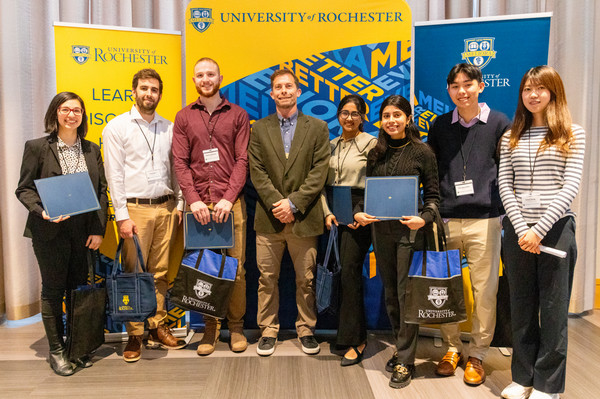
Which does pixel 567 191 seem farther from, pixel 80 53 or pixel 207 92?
pixel 80 53

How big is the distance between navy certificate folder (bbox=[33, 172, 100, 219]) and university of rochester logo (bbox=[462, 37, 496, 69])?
2.85 meters

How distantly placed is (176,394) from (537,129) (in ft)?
8.38

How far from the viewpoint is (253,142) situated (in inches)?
124

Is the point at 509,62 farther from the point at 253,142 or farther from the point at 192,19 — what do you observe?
the point at 192,19

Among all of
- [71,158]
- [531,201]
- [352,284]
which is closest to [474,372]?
[352,284]

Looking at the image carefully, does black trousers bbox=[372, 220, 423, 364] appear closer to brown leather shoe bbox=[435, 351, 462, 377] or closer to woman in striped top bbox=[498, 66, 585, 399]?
brown leather shoe bbox=[435, 351, 462, 377]

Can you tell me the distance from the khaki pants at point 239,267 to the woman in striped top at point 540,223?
174 centimetres

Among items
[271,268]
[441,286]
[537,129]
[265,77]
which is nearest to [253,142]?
[265,77]

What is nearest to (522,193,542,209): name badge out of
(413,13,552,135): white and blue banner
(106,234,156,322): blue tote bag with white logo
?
(413,13,552,135): white and blue banner

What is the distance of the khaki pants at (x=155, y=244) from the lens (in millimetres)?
3160

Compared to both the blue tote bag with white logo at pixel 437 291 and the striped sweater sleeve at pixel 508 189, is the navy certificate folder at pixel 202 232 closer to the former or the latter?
the blue tote bag with white logo at pixel 437 291

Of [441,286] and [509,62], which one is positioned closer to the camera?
[441,286]

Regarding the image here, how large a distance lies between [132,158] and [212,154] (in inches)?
22.8

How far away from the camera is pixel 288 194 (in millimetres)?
3088
